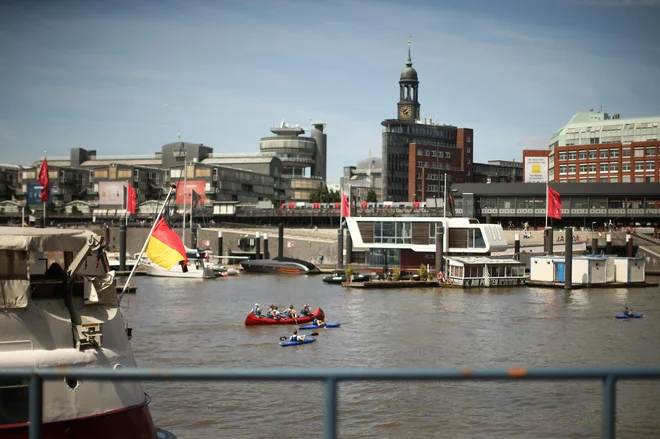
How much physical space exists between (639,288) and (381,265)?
2744cm

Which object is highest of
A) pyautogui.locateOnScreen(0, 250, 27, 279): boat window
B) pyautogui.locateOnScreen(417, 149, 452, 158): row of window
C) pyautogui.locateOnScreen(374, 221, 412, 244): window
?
pyautogui.locateOnScreen(417, 149, 452, 158): row of window

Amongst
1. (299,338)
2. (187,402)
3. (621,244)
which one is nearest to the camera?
(187,402)

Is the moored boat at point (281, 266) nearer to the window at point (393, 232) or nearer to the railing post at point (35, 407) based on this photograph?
the window at point (393, 232)

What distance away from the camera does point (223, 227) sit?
13325cm

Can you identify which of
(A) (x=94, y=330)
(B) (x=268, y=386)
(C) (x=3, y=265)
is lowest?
Answer: (B) (x=268, y=386)

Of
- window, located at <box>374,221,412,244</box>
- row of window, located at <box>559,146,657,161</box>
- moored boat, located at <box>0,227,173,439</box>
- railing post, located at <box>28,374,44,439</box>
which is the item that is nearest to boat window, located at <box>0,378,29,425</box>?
moored boat, located at <box>0,227,173,439</box>

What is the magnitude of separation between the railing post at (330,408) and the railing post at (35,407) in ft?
7.50

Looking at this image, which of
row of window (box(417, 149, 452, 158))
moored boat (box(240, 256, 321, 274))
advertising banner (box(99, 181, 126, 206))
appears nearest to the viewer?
moored boat (box(240, 256, 321, 274))

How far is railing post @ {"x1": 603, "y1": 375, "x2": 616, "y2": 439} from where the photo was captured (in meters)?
5.89

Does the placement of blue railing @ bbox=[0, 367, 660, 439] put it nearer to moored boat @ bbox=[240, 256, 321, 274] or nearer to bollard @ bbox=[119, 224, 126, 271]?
bollard @ bbox=[119, 224, 126, 271]

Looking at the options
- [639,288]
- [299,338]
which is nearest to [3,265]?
[299,338]

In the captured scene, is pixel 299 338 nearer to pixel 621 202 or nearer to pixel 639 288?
pixel 639 288

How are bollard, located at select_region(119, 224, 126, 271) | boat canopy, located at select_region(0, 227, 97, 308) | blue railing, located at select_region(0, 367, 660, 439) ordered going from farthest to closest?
bollard, located at select_region(119, 224, 126, 271) → boat canopy, located at select_region(0, 227, 97, 308) → blue railing, located at select_region(0, 367, 660, 439)

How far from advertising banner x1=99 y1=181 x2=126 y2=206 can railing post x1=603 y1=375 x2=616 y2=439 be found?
177686 mm
